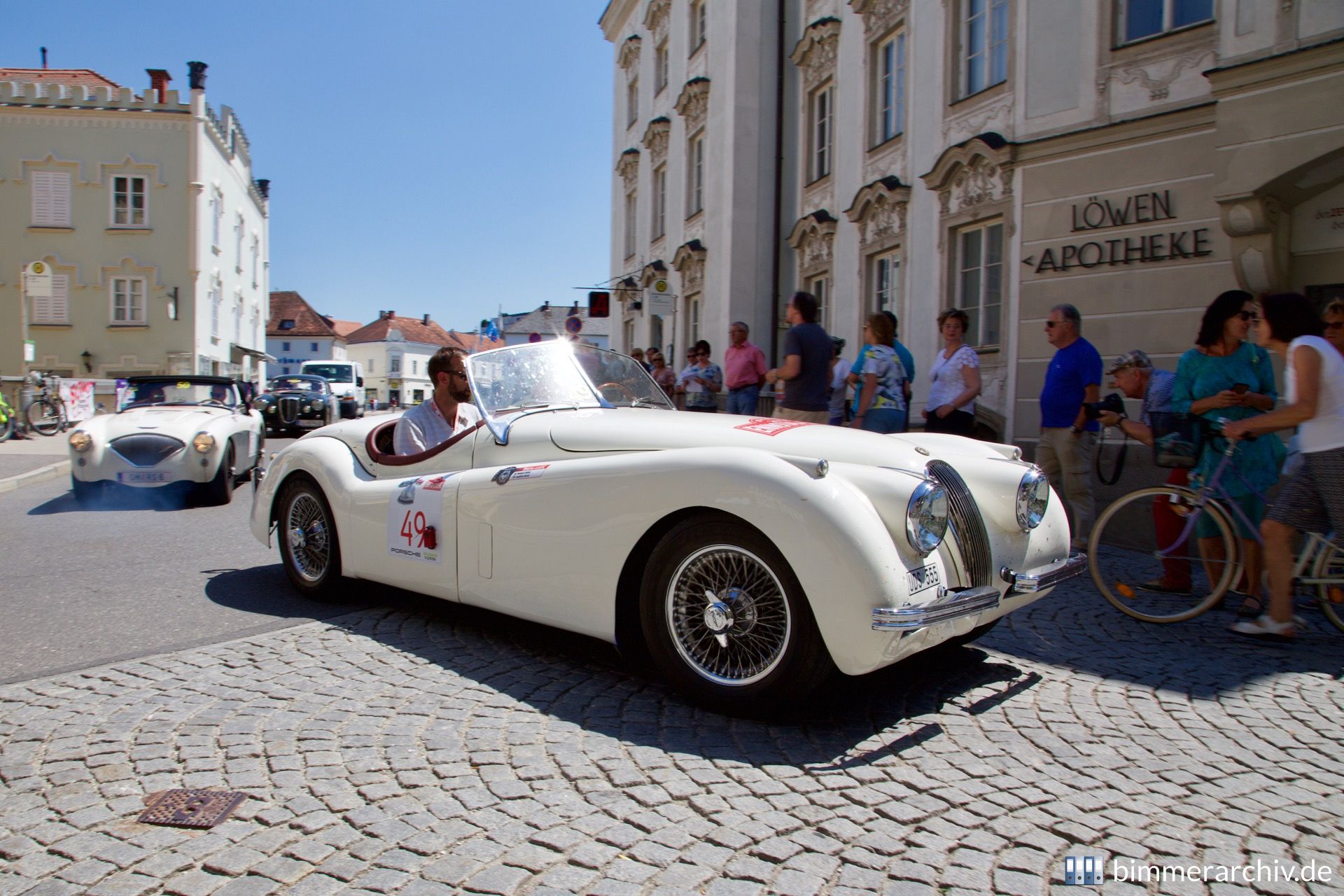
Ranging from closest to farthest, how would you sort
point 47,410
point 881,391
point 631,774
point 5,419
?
1. point 631,774
2. point 881,391
3. point 5,419
4. point 47,410

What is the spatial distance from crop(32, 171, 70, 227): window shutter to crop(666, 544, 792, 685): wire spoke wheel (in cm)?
3647

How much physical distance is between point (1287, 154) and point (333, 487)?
24.3ft

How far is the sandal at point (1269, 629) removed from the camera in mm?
4453

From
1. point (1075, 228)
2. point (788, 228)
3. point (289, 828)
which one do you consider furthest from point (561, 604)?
point (788, 228)

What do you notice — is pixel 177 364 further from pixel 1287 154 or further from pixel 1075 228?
pixel 1287 154

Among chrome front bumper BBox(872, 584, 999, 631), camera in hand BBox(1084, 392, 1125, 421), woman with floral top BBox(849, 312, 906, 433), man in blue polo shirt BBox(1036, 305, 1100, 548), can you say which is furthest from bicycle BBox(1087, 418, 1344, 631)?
woman with floral top BBox(849, 312, 906, 433)

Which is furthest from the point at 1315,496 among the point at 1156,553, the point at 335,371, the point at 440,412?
the point at 335,371

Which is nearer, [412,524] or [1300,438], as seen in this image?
[412,524]

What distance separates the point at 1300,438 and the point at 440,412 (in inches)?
175

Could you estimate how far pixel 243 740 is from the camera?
3.00m

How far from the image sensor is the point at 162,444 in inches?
345

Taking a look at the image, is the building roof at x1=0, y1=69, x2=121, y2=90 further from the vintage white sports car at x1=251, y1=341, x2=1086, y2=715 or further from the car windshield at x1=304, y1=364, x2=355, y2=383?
the vintage white sports car at x1=251, y1=341, x2=1086, y2=715

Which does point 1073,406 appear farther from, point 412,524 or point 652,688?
point 412,524

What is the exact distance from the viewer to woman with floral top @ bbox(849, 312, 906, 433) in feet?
24.5
